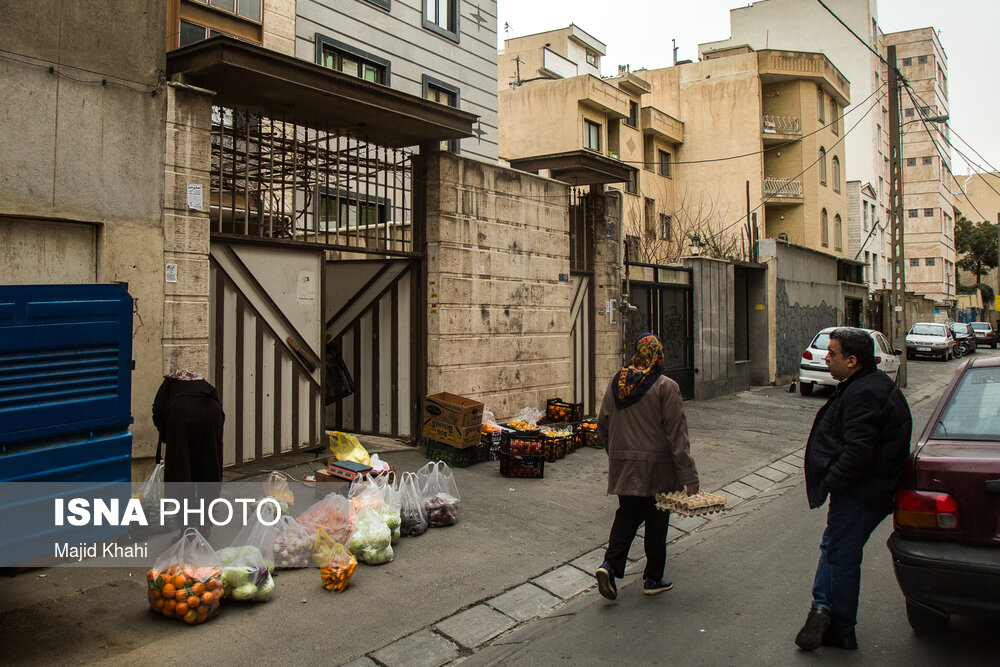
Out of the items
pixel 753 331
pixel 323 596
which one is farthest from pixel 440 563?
pixel 753 331

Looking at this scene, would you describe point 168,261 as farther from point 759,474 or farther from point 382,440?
point 759,474

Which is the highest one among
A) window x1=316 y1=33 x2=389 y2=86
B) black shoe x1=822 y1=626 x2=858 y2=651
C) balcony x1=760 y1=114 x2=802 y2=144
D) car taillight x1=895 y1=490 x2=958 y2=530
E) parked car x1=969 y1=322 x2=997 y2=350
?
balcony x1=760 y1=114 x2=802 y2=144

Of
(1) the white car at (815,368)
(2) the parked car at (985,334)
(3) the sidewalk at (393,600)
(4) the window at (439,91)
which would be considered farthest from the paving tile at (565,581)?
(2) the parked car at (985,334)

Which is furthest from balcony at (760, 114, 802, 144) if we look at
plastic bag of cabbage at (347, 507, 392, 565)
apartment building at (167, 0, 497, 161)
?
plastic bag of cabbage at (347, 507, 392, 565)

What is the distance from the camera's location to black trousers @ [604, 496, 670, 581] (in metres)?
5.03

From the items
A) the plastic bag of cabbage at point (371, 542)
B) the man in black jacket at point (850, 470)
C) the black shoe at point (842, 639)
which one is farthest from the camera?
the plastic bag of cabbage at point (371, 542)

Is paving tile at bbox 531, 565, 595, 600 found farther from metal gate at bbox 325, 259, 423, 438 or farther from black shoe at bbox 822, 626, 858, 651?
metal gate at bbox 325, 259, 423, 438

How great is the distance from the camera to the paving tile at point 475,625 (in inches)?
181

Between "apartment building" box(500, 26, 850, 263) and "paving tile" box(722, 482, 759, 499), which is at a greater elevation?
"apartment building" box(500, 26, 850, 263)

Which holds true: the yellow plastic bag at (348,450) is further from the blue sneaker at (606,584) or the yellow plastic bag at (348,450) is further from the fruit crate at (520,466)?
the blue sneaker at (606,584)

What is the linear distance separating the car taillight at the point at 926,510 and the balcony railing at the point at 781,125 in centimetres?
3498

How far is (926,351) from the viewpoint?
105 ft

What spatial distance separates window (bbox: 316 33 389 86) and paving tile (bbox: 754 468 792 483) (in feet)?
34.0

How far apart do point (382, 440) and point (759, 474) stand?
504 cm
